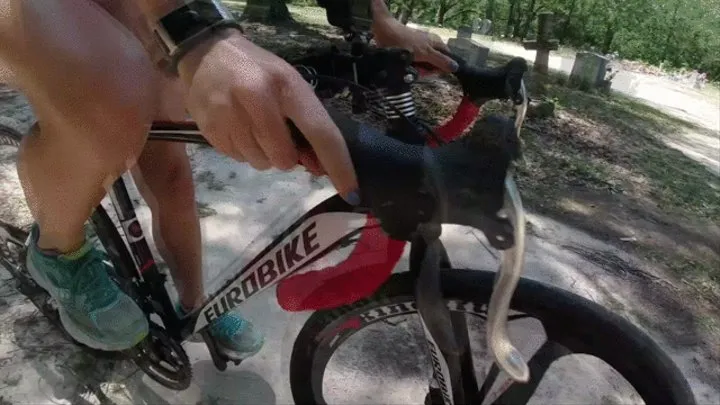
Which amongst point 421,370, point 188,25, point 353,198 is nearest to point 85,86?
point 188,25

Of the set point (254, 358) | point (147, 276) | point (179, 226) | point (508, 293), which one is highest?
point (508, 293)

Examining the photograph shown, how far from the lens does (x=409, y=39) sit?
0.64 meters

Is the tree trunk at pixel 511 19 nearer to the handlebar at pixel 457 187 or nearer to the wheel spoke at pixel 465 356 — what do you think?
the handlebar at pixel 457 187

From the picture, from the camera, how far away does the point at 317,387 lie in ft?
2.93

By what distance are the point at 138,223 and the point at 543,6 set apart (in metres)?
0.72

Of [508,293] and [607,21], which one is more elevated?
[607,21]

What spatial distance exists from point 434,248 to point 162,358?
1.96ft

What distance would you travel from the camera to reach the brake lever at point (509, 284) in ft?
1.64

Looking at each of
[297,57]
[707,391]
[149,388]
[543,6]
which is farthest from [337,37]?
[707,391]

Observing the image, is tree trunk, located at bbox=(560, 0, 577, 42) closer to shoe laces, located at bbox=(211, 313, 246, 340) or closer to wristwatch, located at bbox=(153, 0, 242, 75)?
wristwatch, located at bbox=(153, 0, 242, 75)

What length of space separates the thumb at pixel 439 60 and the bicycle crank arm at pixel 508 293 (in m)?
0.20

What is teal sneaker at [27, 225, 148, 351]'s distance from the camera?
0.94m

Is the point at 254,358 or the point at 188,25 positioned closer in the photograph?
the point at 188,25

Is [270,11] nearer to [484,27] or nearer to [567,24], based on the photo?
[484,27]
